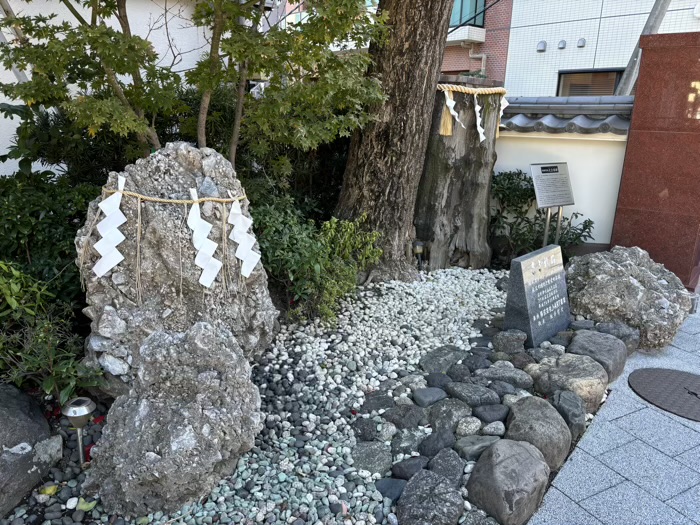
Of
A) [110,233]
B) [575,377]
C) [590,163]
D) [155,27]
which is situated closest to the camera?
[110,233]

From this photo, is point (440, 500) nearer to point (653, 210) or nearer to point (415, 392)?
point (415, 392)

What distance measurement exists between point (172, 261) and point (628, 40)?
12467 mm

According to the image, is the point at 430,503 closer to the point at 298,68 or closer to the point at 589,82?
the point at 298,68

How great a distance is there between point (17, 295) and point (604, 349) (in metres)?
3.95

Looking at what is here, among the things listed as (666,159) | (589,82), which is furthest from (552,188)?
(589,82)

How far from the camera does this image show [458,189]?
589 centimetres

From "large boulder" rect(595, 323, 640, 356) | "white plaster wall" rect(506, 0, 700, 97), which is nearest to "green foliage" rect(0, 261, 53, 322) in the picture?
"large boulder" rect(595, 323, 640, 356)

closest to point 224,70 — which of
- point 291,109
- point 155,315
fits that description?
point 291,109

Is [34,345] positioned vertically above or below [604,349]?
above

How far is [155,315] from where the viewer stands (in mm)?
3045

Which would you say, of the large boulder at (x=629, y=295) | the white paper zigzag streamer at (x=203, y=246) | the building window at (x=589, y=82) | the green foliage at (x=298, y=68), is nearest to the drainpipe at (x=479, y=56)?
the building window at (x=589, y=82)

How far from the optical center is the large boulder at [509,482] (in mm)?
2436

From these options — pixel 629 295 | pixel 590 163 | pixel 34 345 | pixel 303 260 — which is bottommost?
pixel 629 295

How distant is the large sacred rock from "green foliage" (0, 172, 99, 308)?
0.67 meters
